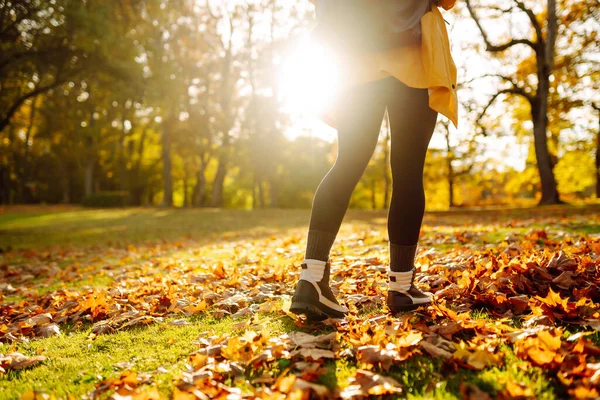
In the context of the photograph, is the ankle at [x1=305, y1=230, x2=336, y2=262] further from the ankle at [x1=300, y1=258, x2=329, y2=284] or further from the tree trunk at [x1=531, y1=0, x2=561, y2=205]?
the tree trunk at [x1=531, y1=0, x2=561, y2=205]

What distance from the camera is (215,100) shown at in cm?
2611

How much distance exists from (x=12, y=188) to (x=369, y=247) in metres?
50.8

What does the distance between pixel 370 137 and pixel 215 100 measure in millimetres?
25238

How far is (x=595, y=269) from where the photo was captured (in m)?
2.57

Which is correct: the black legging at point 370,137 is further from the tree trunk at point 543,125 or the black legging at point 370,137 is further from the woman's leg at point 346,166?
the tree trunk at point 543,125

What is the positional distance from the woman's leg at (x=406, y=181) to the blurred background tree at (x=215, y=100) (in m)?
0.52

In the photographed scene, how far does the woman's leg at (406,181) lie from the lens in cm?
218

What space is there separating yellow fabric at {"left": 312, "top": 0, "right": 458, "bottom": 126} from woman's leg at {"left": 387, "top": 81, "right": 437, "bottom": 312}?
0.19ft

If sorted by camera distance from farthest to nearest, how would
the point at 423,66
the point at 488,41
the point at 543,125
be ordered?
the point at 543,125 < the point at 488,41 < the point at 423,66

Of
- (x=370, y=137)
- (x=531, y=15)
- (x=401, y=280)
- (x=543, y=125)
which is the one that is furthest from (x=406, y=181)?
(x=531, y=15)

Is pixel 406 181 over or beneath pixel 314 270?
over

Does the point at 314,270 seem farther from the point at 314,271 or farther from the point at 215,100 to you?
the point at 215,100

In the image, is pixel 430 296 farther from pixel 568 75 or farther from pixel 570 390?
pixel 568 75

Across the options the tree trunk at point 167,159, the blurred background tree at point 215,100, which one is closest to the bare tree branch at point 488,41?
the blurred background tree at point 215,100
